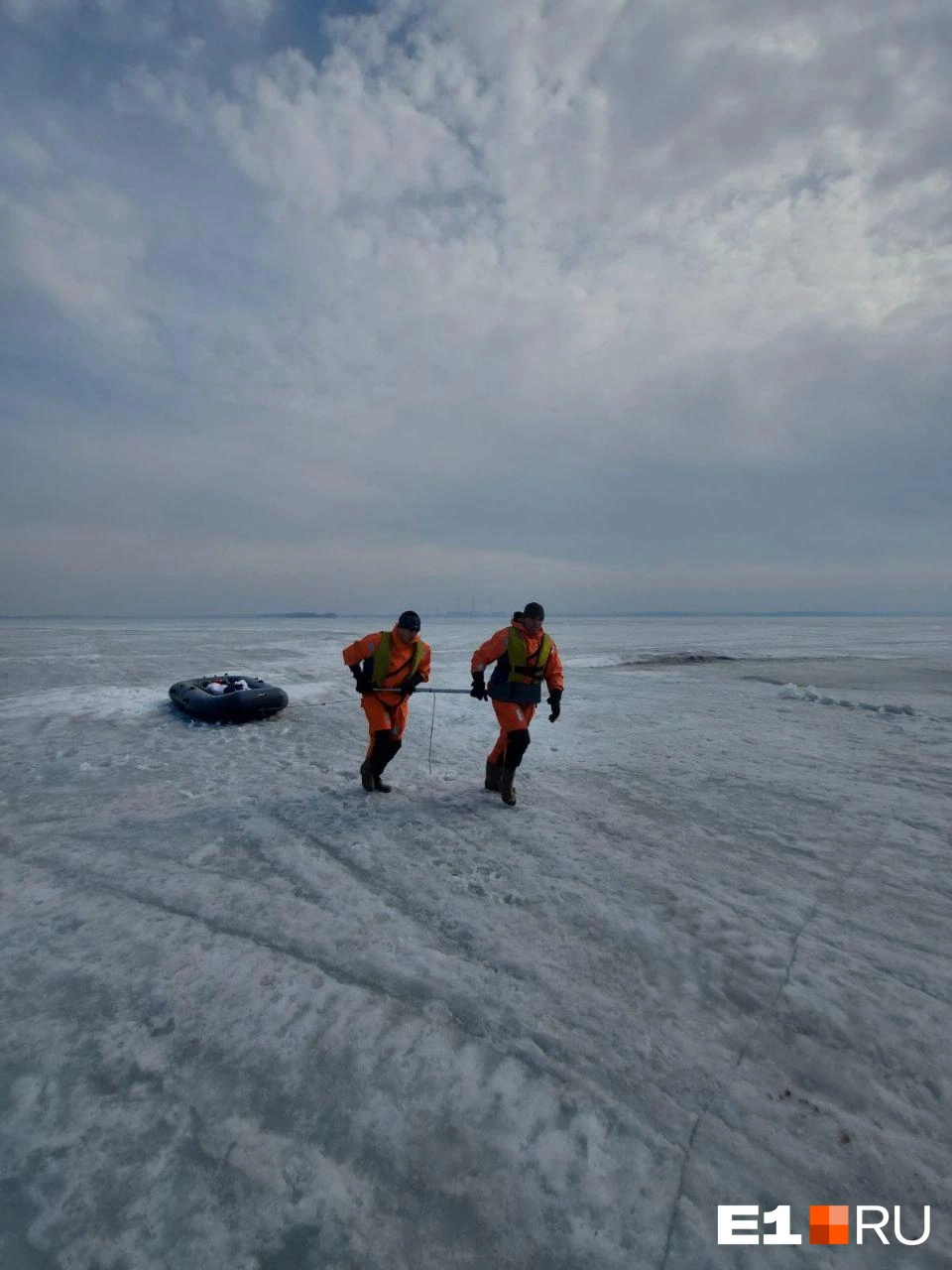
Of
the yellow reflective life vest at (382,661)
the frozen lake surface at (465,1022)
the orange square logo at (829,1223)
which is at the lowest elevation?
the orange square logo at (829,1223)

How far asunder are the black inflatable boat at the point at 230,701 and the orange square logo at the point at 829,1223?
8.28 meters

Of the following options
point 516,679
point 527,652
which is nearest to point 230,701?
point 516,679

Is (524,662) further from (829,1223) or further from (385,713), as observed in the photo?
(829,1223)

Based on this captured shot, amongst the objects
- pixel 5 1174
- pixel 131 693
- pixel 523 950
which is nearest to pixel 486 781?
pixel 523 950

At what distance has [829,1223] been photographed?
1.84 metres

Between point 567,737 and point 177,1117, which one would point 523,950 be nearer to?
point 177,1117

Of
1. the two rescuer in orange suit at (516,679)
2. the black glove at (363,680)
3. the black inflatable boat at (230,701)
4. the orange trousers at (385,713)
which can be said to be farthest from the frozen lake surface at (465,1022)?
the black inflatable boat at (230,701)

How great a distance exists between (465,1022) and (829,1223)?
4.77 feet

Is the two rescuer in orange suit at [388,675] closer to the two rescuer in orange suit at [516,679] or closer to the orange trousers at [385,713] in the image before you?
the orange trousers at [385,713]

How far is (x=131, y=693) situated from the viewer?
11.2m

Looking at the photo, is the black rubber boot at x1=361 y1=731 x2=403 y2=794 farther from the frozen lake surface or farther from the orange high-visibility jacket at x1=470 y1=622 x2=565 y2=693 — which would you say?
the orange high-visibility jacket at x1=470 y1=622 x2=565 y2=693

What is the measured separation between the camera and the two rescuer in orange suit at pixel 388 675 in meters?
5.35

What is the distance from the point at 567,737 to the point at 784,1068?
582cm

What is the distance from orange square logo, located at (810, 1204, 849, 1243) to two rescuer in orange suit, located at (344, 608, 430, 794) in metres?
4.12
